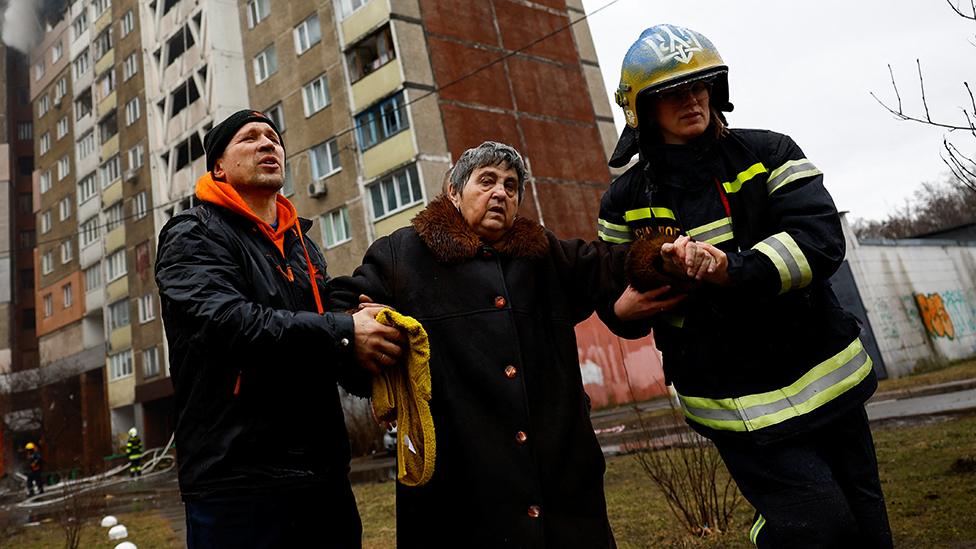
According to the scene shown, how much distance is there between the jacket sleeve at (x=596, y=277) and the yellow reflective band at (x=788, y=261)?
1.75 ft

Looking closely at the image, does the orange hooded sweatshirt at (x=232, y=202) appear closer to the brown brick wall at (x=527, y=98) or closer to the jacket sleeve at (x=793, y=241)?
the jacket sleeve at (x=793, y=241)

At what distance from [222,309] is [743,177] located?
1824mm

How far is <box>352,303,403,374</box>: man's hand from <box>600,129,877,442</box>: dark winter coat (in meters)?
0.90

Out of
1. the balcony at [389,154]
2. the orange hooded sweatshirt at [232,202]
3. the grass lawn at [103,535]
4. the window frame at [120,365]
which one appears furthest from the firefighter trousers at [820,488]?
the window frame at [120,365]

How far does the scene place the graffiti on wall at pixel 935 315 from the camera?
736 inches

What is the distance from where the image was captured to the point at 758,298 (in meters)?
2.21

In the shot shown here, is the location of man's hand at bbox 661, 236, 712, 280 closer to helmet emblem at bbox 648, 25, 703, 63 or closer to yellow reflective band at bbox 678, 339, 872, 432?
yellow reflective band at bbox 678, 339, 872, 432

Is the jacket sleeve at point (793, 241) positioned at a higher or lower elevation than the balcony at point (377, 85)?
lower

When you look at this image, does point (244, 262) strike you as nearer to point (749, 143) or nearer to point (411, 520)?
point (411, 520)

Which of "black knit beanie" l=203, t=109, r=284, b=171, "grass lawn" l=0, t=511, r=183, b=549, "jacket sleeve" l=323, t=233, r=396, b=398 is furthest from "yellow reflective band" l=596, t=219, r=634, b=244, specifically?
"grass lawn" l=0, t=511, r=183, b=549

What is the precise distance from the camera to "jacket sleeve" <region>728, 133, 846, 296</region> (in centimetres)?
211

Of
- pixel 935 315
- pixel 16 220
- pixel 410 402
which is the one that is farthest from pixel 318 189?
pixel 16 220

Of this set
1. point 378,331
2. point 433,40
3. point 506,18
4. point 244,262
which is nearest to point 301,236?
point 244,262

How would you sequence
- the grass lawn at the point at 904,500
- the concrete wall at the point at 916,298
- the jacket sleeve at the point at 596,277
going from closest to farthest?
the jacket sleeve at the point at 596,277
the grass lawn at the point at 904,500
the concrete wall at the point at 916,298
